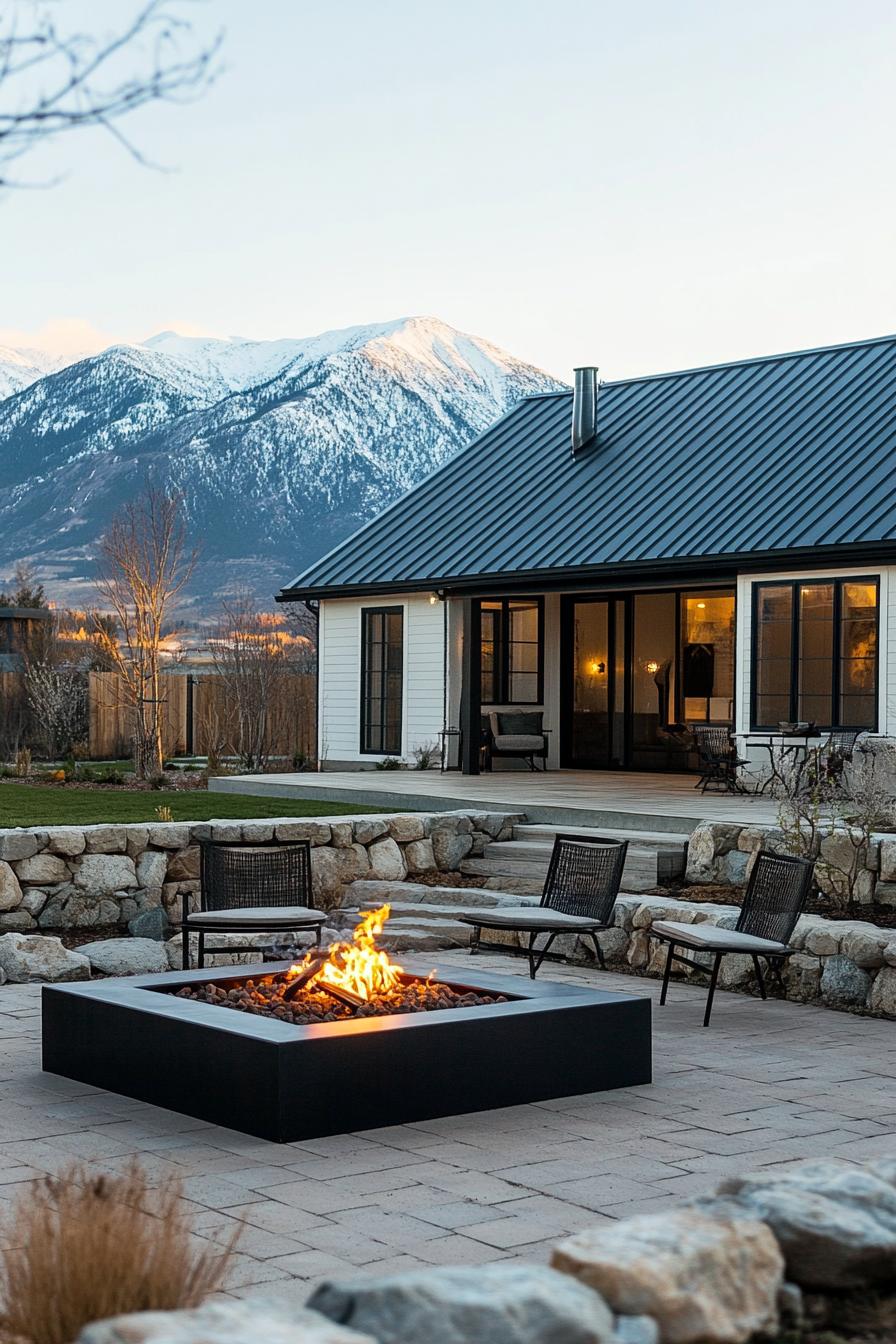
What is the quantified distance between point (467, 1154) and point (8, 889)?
533 cm

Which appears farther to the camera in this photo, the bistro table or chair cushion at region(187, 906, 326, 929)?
the bistro table

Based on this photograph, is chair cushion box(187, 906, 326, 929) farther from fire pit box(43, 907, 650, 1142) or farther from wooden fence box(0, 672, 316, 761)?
wooden fence box(0, 672, 316, 761)

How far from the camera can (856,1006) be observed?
8453 millimetres

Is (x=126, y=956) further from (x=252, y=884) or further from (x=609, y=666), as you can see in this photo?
(x=609, y=666)

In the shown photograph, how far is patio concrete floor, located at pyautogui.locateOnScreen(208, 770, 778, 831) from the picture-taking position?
40.9ft

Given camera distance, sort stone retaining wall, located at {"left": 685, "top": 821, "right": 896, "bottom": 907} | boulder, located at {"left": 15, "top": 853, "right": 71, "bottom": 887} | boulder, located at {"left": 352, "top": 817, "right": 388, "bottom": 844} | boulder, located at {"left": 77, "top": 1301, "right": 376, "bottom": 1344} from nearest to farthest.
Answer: boulder, located at {"left": 77, "top": 1301, "right": 376, "bottom": 1344} < stone retaining wall, located at {"left": 685, "top": 821, "right": 896, "bottom": 907} < boulder, located at {"left": 15, "top": 853, "right": 71, "bottom": 887} < boulder, located at {"left": 352, "top": 817, "right": 388, "bottom": 844}

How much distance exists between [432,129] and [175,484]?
9001 cm

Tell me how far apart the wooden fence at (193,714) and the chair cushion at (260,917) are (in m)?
12.5

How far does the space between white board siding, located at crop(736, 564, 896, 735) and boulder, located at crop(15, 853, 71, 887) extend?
25.8 feet

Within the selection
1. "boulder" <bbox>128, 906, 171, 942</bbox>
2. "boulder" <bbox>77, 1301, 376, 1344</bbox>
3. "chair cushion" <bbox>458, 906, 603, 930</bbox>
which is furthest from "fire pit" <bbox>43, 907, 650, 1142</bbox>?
"boulder" <bbox>128, 906, 171, 942</bbox>

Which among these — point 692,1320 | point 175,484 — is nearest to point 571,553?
point 692,1320

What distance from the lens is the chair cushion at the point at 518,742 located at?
18.5 meters

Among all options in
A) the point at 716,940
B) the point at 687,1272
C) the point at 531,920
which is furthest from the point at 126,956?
the point at 687,1272

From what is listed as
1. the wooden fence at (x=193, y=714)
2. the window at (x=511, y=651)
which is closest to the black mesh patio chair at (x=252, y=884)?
the window at (x=511, y=651)
